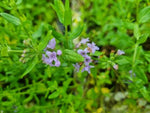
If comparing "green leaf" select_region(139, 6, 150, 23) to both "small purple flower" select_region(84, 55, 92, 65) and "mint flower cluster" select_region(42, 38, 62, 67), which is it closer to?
"small purple flower" select_region(84, 55, 92, 65)

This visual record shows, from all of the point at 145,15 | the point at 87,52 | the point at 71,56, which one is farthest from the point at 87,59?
the point at 145,15

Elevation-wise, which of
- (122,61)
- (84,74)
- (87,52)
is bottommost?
(84,74)

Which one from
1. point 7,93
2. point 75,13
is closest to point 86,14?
point 75,13

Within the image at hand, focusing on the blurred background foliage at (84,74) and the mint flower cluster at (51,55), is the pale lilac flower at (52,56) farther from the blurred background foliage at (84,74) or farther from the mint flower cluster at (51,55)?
the blurred background foliage at (84,74)

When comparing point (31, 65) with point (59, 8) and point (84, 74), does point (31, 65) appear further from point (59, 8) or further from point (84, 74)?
point (84, 74)

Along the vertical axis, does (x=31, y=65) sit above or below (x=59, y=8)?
below
